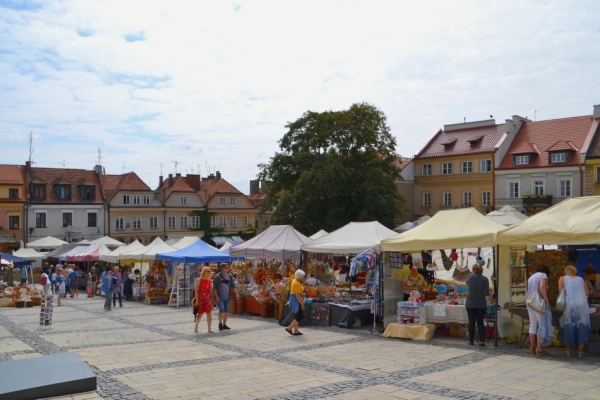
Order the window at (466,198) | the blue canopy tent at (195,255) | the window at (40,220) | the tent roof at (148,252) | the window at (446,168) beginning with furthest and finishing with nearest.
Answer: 1. the window at (40,220)
2. the window at (446,168)
3. the window at (466,198)
4. the tent roof at (148,252)
5. the blue canopy tent at (195,255)

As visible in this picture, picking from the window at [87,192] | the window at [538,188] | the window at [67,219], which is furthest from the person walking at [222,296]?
the window at [87,192]

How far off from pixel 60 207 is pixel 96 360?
146 ft

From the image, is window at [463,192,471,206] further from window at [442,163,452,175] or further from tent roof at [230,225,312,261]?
tent roof at [230,225,312,261]

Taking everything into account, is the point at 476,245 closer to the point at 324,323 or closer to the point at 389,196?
the point at 324,323

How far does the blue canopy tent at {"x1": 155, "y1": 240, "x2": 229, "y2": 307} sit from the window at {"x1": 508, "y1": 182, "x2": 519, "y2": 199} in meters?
29.1

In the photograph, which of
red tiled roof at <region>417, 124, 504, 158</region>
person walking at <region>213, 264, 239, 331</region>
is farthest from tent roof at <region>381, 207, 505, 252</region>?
red tiled roof at <region>417, 124, 504, 158</region>

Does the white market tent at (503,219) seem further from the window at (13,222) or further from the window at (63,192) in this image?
the window at (63,192)

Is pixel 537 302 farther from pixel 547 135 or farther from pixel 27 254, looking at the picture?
pixel 547 135

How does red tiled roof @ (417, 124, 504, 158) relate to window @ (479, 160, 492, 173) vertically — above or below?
above

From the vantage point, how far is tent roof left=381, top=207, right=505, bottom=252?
40.6ft

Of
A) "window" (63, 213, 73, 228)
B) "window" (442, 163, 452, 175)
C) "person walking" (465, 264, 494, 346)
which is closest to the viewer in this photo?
"person walking" (465, 264, 494, 346)

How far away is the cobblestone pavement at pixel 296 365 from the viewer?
825cm

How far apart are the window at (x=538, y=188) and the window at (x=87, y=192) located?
3805 centimetres

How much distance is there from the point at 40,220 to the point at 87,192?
16.5 feet
